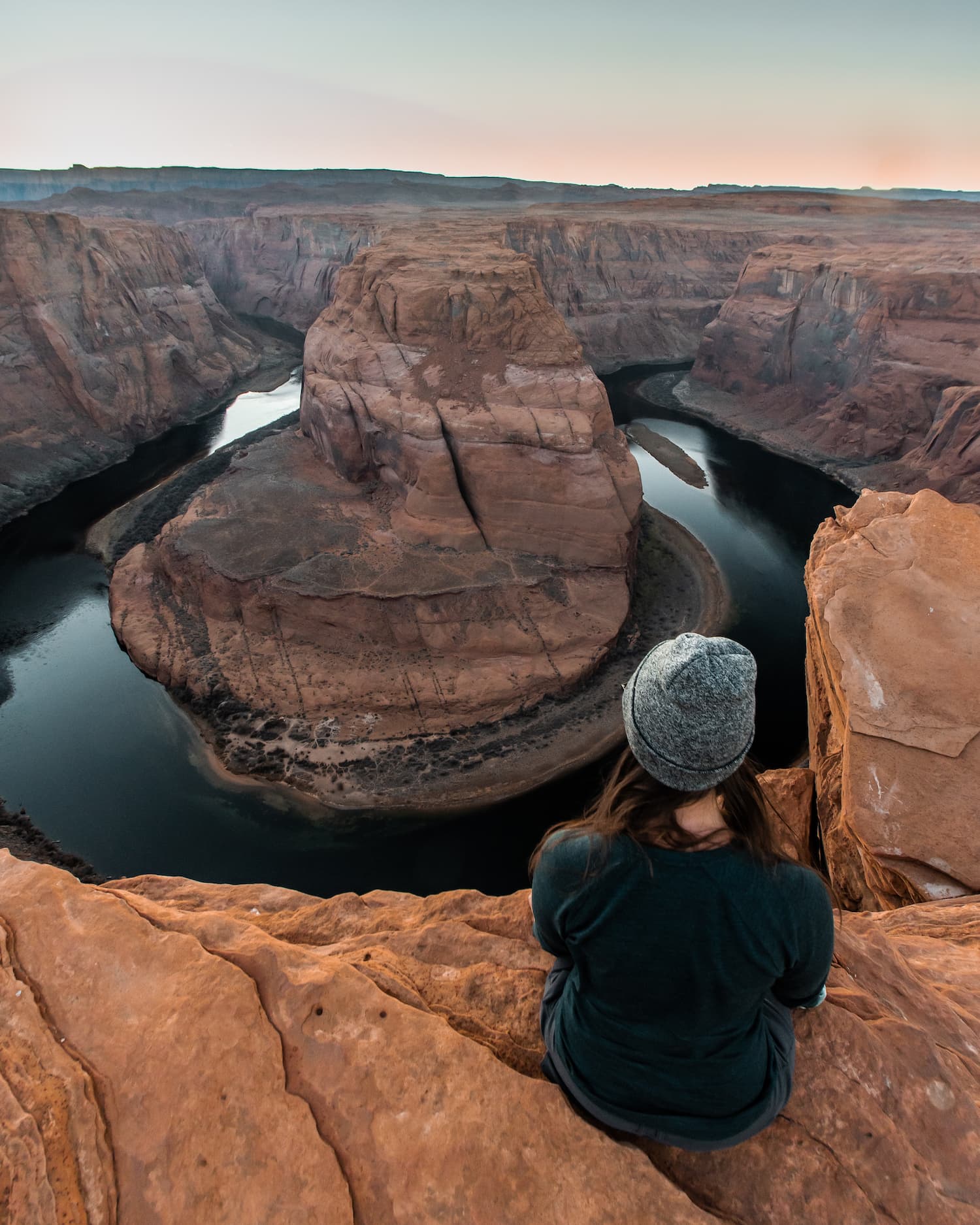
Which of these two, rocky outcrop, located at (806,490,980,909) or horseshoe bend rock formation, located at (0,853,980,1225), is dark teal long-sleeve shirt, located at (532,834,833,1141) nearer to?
horseshoe bend rock formation, located at (0,853,980,1225)

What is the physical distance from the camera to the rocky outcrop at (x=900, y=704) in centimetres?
805

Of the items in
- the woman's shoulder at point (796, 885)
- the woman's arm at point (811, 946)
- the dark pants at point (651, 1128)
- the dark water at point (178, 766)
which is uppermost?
the woman's shoulder at point (796, 885)

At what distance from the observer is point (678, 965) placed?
2.34m

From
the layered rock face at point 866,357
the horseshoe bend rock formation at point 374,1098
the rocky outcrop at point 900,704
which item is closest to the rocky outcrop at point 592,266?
the layered rock face at point 866,357

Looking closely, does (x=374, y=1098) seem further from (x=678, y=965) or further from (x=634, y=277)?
(x=634, y=277)

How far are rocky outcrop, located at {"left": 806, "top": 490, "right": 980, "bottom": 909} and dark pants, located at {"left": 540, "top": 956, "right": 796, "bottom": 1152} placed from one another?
20.2 ft

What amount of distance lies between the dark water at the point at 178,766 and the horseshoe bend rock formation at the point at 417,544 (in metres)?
1.49

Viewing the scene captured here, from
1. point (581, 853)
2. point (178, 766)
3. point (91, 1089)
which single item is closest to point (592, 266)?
point (178, 766)

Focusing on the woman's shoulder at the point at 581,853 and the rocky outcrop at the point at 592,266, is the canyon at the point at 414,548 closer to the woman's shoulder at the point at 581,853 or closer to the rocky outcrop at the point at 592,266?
the woman's shoulder at the point at 581,853

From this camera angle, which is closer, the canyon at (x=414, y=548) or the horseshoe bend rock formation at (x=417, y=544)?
the canyon at (x=414, y=548)

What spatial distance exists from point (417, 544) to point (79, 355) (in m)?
27.5

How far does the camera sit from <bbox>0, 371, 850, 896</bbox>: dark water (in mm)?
15219

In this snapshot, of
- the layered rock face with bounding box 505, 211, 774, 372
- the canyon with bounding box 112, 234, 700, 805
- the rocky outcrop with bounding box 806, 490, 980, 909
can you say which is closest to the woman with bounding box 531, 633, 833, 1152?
the rocky outcrop with bounding box 806, 490, 980, 909

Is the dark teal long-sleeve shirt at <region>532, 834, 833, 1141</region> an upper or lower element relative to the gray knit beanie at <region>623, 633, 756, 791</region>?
lower
